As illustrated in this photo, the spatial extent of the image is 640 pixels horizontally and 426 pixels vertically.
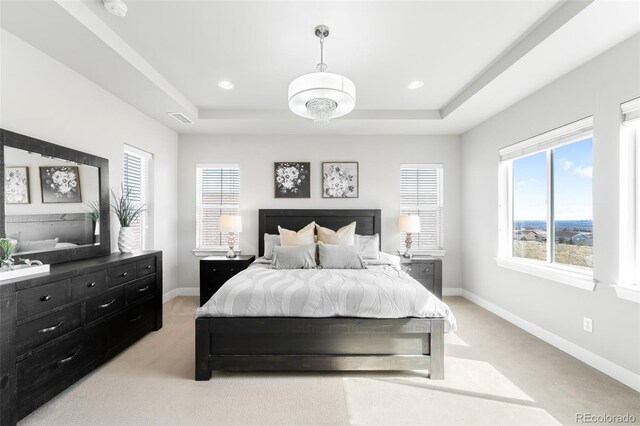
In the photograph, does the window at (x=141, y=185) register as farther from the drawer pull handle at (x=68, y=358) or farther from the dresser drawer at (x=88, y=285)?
the drawer pull handle at (x=68, y=358)

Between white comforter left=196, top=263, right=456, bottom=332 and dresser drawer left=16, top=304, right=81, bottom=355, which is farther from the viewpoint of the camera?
white comforter left=196, top=263, right=456, bottom=332

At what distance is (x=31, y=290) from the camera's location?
1.96 m

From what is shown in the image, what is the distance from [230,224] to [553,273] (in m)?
3.91

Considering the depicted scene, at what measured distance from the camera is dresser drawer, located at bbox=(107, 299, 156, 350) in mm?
2717

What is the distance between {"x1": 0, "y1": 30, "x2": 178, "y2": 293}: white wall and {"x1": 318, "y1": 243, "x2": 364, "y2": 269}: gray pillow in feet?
7.85

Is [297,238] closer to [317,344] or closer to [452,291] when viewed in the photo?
[317,344]

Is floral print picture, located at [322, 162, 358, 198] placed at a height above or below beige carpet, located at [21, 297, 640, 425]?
above

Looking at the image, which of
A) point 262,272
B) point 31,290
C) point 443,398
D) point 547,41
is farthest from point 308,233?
point 547,41

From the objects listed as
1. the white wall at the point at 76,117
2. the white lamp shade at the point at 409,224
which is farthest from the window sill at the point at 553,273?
the white wall at the point at 76,117

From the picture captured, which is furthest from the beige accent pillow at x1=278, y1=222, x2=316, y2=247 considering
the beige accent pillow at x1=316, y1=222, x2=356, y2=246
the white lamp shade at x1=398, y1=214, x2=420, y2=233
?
the white lamp shade at x1=398, y1=214, x2=420, y2=233

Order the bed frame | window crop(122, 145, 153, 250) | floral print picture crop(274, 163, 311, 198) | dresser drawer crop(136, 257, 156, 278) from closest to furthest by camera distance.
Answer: the bed frame, dresser drawer crop(136, 257, 156, 278), window crop(122, 145, 153, 250), floral print picture crop(274, 163, 311, 198)
